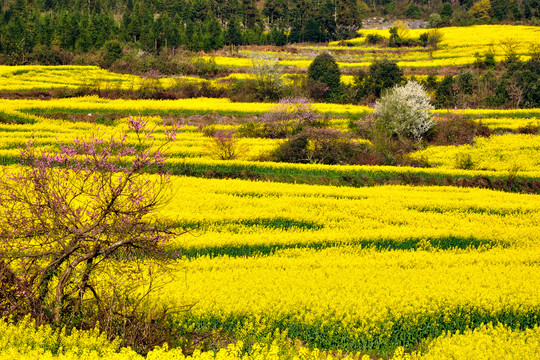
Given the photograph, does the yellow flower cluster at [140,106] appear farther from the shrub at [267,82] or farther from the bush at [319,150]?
the bush at [319,150]

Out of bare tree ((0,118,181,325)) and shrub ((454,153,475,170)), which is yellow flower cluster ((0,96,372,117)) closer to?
shrub ((454,153,475,170))

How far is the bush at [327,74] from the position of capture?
4875 centimetres

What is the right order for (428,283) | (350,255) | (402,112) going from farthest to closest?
1. (402,112)
2. (350,255)
3. (428,283)

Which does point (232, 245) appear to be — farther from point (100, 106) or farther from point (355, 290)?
point (100, 106)

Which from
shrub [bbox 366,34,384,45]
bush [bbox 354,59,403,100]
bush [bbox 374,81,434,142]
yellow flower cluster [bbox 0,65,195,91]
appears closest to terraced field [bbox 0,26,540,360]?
bush [bbox 374,81,434,142]

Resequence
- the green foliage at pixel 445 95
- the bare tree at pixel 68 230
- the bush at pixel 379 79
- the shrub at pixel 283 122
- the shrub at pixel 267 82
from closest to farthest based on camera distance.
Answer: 1. the bare tree at pixel 68 230
2. the shrub at pixel 283 122
3. the green foliage at pixel 445 95
4. the shrub at pixel 267 82
5. the bush at pixel 379 79

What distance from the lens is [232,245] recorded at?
1432 centimetres

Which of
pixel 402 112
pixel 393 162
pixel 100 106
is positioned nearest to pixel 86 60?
pixel 100 106

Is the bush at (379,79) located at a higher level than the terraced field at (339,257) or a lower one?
higher

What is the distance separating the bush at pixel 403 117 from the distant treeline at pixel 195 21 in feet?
143

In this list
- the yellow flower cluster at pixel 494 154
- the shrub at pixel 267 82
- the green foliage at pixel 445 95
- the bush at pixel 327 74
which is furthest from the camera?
the bush at pixel 327 74

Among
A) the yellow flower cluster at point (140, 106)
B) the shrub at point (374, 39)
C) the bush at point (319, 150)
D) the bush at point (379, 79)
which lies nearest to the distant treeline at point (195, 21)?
the shrub at point (374, 39)

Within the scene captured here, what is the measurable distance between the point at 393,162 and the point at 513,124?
1368 cm

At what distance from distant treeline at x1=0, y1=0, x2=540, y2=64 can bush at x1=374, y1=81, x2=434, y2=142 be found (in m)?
43.7
